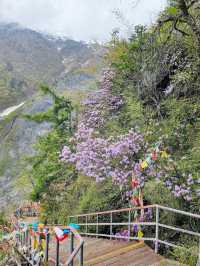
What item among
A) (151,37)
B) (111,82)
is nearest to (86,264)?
(151,37)

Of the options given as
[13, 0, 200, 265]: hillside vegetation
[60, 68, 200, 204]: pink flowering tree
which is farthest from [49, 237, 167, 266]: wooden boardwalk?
[60, 68, 200, 204]: pink flowering tree

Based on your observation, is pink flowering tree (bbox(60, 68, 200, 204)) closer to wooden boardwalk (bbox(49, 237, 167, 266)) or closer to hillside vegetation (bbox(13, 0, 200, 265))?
hillside vegetation (bbox(13, 0, 200, 265))

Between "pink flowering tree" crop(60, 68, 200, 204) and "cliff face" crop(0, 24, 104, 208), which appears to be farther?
"cliff face" crop(0, 24, 104, 208)

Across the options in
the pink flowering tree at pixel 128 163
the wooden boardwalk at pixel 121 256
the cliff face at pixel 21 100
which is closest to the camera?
the wooden boardwalk at pixel 121 256

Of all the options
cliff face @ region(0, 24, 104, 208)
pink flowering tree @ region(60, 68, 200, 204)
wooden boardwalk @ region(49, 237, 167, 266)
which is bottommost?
wooden boardwalk @ region(49, 237, 167, 266)

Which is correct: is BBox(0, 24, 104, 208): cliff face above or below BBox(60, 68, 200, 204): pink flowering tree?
above

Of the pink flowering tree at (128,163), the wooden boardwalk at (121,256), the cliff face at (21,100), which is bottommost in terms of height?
the wooden boardwalk at (121,256)

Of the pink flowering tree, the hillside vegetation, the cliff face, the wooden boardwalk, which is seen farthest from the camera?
the cliff face

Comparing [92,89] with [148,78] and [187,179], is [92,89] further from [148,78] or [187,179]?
[187,179]

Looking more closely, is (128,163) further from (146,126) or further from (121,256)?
(121,256)

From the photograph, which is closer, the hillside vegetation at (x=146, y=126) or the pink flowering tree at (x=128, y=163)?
the pink flowering tree at (x=128, y=163)

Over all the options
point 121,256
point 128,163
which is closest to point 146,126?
point 128,163

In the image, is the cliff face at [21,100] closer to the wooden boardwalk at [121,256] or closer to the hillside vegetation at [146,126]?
the hillside vegetation at [146,126]

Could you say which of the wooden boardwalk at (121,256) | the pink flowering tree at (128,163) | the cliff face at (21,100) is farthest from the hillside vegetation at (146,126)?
the cliff face at (21,100)
